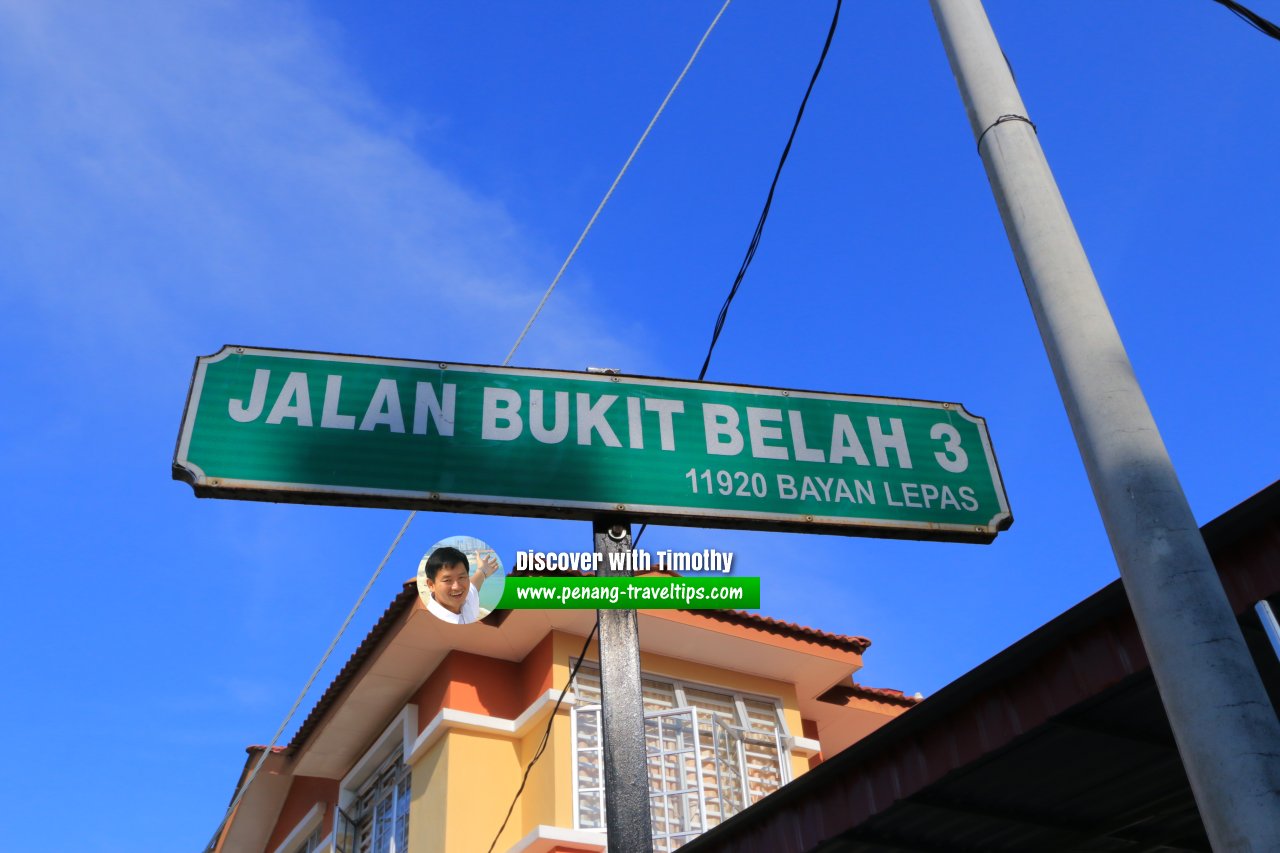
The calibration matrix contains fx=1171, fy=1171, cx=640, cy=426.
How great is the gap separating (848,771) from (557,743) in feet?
19.9

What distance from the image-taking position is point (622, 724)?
3.03 meters

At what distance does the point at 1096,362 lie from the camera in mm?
2266

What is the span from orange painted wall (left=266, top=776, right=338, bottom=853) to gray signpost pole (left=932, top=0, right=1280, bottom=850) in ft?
40.4

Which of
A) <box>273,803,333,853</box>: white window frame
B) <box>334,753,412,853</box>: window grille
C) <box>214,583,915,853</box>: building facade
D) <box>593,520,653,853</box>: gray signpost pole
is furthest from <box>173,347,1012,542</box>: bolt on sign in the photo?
<box>273,803,333,853</box>: white window frame

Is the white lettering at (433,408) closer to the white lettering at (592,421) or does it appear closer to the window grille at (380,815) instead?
the white lettering at (592,421)

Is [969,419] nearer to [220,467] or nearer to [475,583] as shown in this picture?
[475,583]

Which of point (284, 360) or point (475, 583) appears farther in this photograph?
point (475, 583)

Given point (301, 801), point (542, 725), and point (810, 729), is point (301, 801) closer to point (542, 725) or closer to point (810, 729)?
point (542, 725)

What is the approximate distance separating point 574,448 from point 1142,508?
4.97 feet

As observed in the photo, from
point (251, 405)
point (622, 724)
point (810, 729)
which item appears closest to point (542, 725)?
point (810, 729)

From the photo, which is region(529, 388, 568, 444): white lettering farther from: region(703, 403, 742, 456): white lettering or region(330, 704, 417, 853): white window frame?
region(330, 704, 417, 853): white window frame

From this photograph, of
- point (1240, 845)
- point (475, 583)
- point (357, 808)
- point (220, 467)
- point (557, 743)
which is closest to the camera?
Answer: point (1240, 845)

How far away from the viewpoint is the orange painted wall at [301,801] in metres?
13.6

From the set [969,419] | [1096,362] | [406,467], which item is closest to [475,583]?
[406,467]
